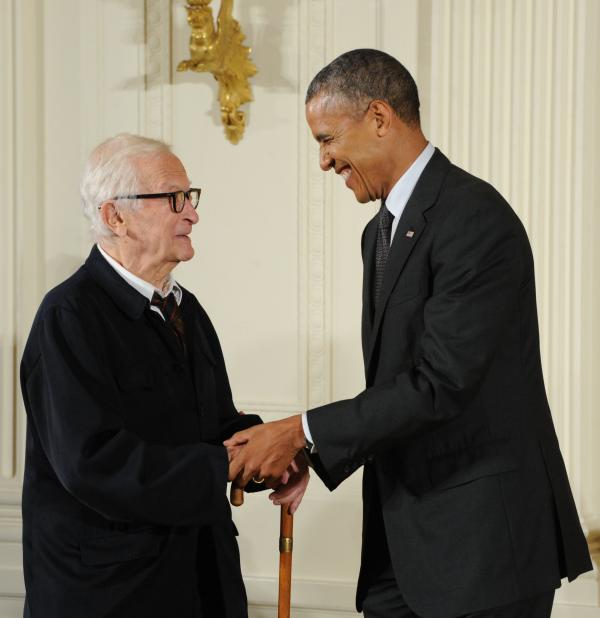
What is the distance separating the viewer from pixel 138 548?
233 cm

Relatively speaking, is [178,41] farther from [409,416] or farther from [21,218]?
[409,416]

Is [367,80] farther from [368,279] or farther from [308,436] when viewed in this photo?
[308,436]

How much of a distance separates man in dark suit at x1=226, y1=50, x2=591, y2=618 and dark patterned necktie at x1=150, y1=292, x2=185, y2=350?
0.32 metres

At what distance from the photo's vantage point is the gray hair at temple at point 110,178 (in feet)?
8.01

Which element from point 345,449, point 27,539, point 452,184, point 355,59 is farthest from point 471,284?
point 27,539

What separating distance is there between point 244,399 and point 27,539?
1.88m

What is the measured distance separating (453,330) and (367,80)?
66 cm

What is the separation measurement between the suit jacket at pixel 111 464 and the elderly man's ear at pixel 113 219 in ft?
0.25

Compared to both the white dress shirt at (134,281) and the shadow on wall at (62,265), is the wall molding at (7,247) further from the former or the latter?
the white dress shirt at (134,281)

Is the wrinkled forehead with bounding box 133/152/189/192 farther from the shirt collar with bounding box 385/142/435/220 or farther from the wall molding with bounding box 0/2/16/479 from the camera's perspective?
the wall molding with bounding box 0/2/16/479

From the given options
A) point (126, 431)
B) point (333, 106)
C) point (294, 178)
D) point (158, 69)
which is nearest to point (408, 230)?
point (333, 106)

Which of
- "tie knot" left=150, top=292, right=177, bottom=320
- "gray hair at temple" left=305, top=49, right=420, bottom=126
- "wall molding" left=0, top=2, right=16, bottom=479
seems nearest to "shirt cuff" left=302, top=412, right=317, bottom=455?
"tie knot" left=150, top=292, right=177, bottom=320

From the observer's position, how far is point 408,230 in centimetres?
236

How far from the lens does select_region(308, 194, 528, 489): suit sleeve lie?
2.24 meters
